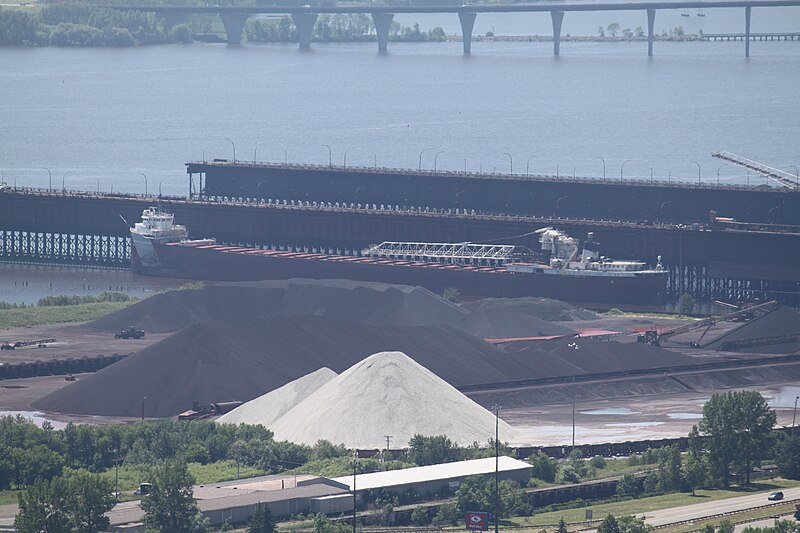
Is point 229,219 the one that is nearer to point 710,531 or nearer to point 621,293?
point 621,293

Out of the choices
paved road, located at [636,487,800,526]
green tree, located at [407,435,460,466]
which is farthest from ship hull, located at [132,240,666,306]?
paved road, located at [636,487,800,526]

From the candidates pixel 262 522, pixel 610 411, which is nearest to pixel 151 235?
pixel 610 411

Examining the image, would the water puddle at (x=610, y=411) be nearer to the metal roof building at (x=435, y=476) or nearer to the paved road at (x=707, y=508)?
the metal roof building at (x=435, y=476)

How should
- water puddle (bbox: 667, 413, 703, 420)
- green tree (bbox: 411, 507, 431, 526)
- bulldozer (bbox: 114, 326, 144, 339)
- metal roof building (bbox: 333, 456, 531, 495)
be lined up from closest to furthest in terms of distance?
green tree (bbox: 411, 507, 431, 526), metal roof building (bbox: 333, 456, 531, 495), water puddle (bbox: 667, 413, 703, 420), bulldozer (bbox: 114, 326, 144, 339)

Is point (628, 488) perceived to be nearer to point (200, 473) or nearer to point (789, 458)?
point (789, 458)

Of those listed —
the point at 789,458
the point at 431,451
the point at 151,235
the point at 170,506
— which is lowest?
the point at 789,458

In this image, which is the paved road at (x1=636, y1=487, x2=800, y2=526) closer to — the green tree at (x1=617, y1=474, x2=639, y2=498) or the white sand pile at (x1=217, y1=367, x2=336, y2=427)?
the green tree at (x1=617, y1=474, x2=639, y2=498)

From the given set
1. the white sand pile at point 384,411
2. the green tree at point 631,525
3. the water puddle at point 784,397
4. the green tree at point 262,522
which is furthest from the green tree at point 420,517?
the water puddle at point 784,397
